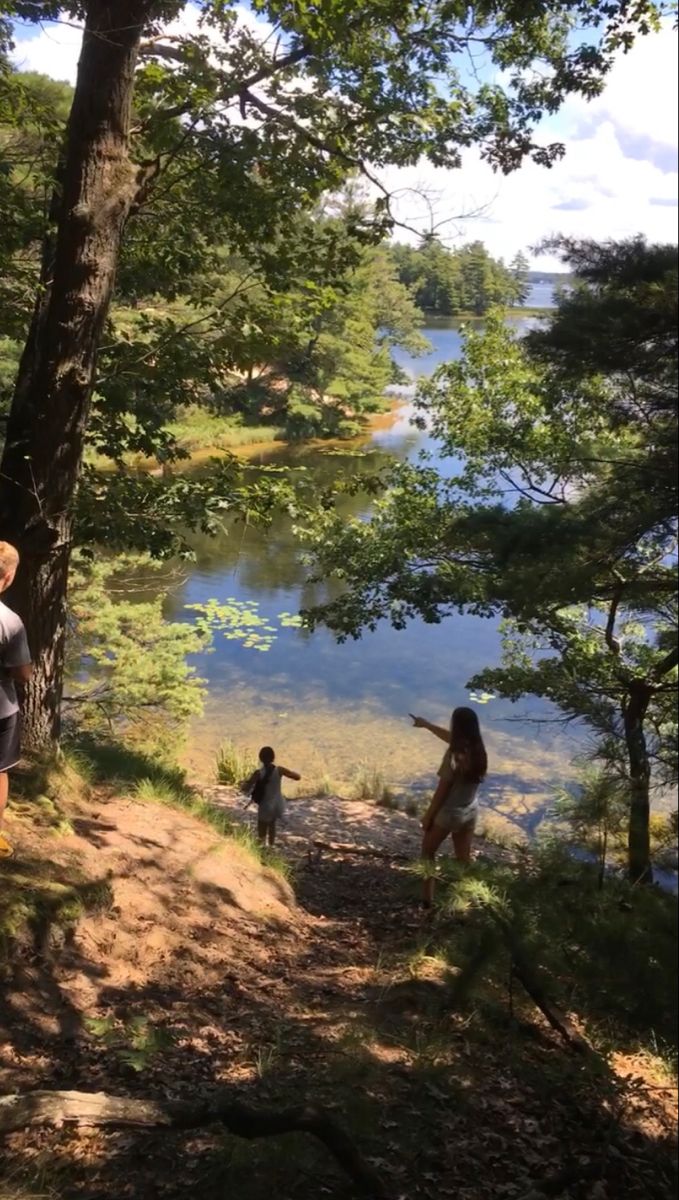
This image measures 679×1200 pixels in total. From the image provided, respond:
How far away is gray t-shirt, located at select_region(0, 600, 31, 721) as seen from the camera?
12.6 ft

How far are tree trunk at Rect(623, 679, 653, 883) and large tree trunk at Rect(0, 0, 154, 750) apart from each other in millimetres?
3512

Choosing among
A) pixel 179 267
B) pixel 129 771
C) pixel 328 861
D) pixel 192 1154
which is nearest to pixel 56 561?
pixel 129 771

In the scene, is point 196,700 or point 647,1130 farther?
point 196,700

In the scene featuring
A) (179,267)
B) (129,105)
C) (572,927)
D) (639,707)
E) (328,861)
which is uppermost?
(129,105)

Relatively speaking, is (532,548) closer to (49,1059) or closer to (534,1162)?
(534,1162)

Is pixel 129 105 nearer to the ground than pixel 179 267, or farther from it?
farther from it

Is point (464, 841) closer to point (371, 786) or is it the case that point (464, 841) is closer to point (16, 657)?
point (16, 657)

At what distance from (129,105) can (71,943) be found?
4773 mm

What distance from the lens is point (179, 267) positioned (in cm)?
624

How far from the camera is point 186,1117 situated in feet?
8.97

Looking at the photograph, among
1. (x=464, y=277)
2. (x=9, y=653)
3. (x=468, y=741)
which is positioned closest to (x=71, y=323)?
(x=9, y=653)

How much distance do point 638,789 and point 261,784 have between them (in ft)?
14.6

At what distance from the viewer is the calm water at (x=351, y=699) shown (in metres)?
13.9

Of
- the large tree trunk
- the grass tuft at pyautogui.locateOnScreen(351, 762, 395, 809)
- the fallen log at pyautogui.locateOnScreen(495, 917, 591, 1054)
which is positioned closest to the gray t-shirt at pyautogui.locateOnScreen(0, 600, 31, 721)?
the large tree trunk
